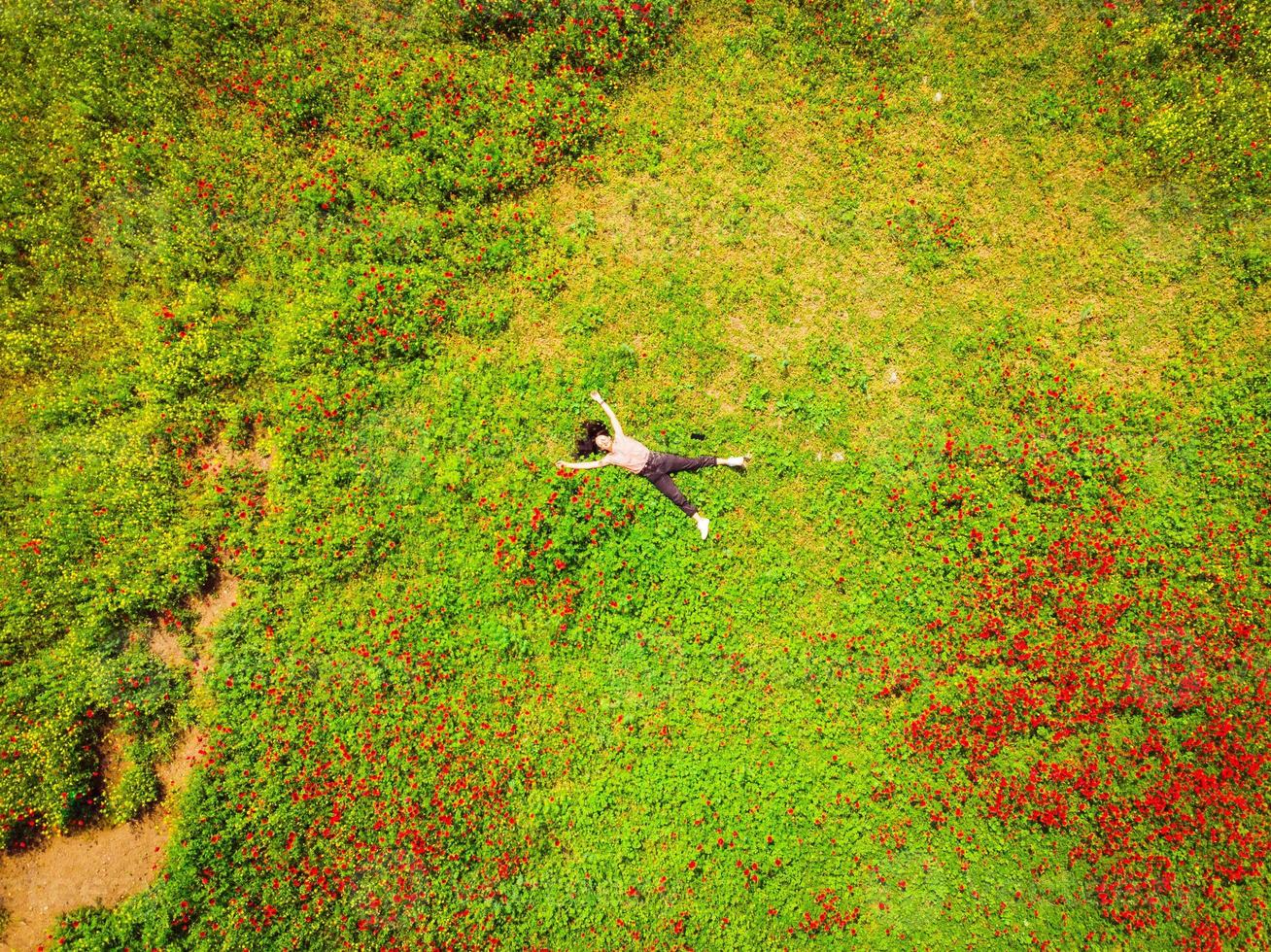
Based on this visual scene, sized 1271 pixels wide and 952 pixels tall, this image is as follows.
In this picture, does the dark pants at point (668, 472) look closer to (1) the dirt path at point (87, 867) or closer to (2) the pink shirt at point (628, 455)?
(2) the pink shirt at point (628, 455)

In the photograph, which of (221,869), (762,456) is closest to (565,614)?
(762,456)

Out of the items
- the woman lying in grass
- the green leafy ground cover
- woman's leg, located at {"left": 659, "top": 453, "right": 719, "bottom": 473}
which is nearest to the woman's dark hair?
the woman lying in grass

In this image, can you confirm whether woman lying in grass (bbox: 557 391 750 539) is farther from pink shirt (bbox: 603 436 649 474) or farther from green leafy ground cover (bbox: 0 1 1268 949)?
green leafy ground cover (bbox: 0 1 1268 949)

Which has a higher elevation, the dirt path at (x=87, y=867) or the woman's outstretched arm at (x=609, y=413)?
the woman's outstretched arm at (x=609, y=413)

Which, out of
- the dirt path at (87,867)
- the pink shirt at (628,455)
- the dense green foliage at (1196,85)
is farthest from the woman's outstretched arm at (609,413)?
the dense green foliage at (1196,85)

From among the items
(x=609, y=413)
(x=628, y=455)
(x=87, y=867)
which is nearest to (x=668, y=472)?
(x=628, y=455)

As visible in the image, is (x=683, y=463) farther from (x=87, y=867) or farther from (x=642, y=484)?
(x=87, y=867)
